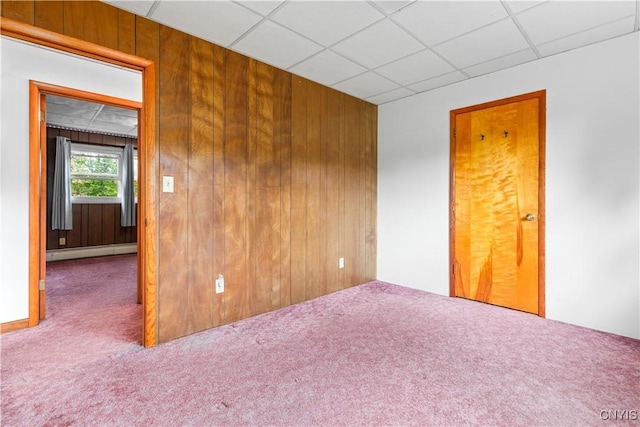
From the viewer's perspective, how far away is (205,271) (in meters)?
2.49

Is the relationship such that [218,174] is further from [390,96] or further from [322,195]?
[390,96]

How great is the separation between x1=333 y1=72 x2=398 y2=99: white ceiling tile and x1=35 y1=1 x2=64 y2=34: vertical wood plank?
2.38 metres

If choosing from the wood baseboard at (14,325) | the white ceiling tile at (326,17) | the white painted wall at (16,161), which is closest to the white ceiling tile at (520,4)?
the white ceiling tile at (326,17)

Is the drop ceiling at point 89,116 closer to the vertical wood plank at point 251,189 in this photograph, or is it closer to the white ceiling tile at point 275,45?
the vertical wood plank at point 251,189

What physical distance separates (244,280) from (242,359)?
32.6 inches

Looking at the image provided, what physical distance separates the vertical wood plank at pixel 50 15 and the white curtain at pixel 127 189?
16.2 ft

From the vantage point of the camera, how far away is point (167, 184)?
229cm

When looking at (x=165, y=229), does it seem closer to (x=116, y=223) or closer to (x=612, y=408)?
(x=612, y=408)

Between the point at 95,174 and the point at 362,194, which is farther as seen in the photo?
the point at 95,174

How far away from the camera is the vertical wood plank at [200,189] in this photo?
7.91 ft

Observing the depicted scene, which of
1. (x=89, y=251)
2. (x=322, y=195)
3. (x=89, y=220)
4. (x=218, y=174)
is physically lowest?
(x=89, y=251)

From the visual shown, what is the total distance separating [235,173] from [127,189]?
Result: 15.7ft

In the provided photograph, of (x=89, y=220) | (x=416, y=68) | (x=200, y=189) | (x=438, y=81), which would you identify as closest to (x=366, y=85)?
(x=416, y=68)

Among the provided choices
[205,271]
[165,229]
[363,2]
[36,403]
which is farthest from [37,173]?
[363,2]
